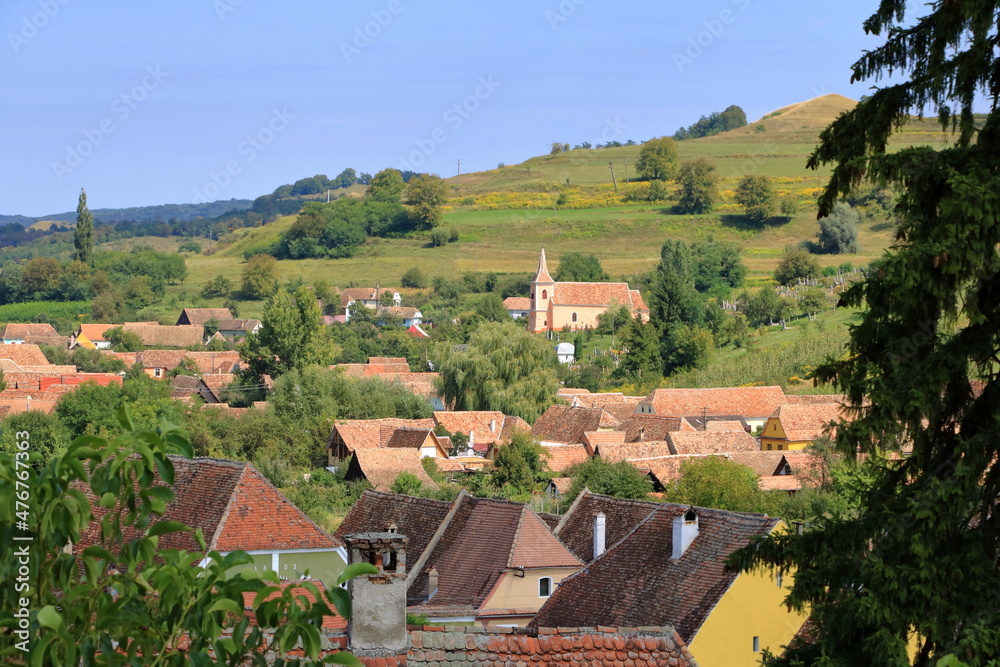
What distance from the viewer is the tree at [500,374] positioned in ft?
195

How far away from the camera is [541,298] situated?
11438 cm

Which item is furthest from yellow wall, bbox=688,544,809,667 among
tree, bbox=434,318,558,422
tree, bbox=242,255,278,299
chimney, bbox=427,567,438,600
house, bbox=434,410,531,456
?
tree, bbox=242,255,278,299

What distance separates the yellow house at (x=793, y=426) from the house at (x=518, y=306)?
65.2 metres

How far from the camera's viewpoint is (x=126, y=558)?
15.8 ft

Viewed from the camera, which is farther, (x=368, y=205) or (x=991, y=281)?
(x=368, y=205)

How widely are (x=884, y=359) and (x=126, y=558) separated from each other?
4785 millimetres

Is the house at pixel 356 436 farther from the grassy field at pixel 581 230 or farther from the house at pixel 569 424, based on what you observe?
the grassy field at pixel 581 230

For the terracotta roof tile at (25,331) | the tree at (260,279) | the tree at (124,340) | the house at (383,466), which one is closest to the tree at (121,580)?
the house at (383,466)

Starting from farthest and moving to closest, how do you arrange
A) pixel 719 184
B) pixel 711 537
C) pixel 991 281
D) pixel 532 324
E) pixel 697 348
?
pixel 719 184 < pixel 532 324 < pixel 697 348 < pixel 711 537 < pixel 991 281

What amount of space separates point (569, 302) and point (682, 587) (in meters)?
95.7

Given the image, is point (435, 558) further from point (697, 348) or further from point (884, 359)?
point (697, 348)

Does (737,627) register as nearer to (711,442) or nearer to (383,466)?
(383,466)

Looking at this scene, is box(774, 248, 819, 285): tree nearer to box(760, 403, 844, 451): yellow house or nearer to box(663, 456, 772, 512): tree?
box(760, 403, 844, 451): yellow house

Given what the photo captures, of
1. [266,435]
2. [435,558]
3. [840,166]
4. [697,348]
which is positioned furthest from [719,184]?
[840,166]
